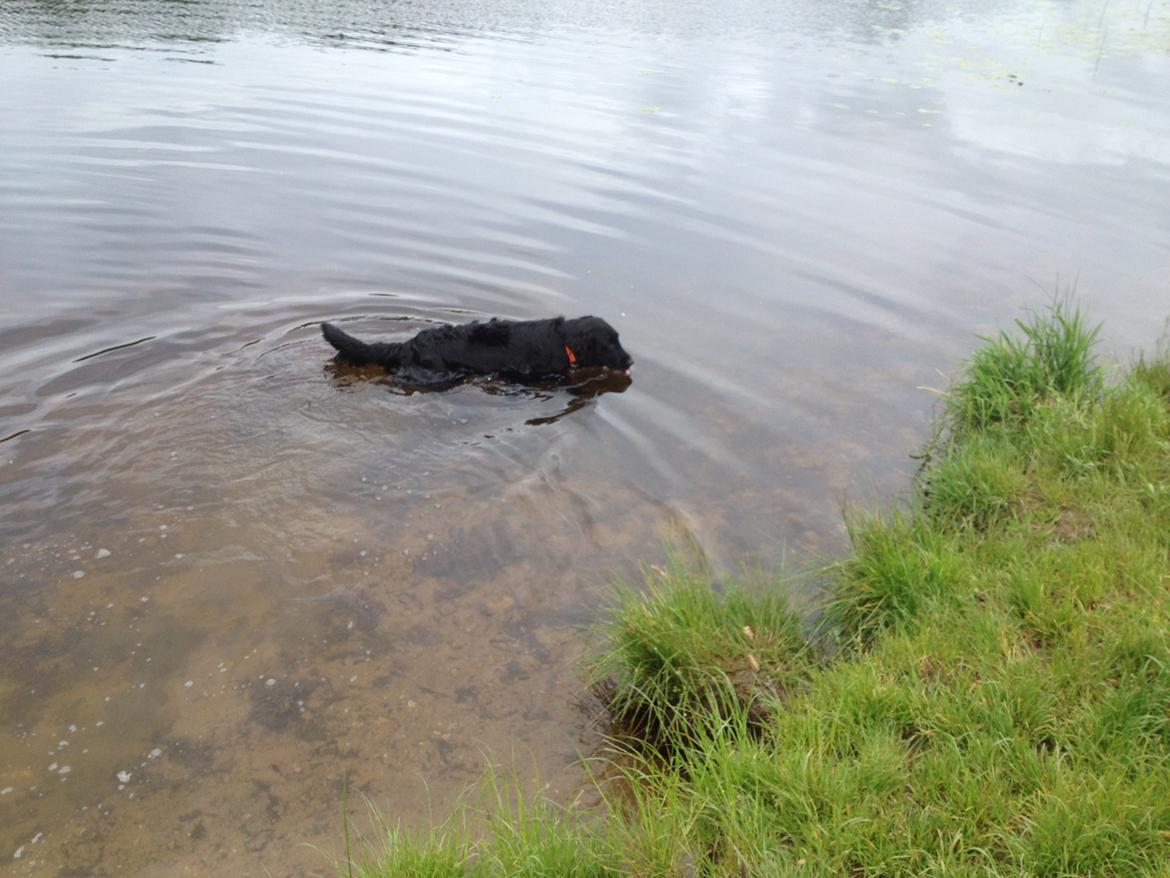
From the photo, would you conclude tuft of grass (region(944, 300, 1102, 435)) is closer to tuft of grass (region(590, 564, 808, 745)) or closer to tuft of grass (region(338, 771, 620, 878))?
tuft of grass (region(590, 564, 808, 745))

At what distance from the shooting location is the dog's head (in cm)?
664

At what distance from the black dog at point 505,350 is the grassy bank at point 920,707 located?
2.70 m

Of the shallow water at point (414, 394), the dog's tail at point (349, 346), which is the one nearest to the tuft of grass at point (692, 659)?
the shallow water at point (414, 394)

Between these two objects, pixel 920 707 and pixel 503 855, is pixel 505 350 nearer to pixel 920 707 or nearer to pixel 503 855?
pixel 920 707

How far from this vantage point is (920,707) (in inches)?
124

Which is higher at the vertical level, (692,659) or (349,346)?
(349,346)

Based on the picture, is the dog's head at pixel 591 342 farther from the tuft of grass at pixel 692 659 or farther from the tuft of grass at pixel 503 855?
the tuft of grass at pixel 503 855

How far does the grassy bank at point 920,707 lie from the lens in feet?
8.64

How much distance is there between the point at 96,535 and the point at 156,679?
1.23 meters

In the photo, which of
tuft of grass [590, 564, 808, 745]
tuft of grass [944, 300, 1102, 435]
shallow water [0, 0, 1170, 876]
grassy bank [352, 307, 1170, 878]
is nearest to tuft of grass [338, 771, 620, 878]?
grassy bank [352, 307, 1170, 878]

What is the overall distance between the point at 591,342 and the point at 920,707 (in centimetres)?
402

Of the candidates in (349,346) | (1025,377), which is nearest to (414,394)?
(349,346)

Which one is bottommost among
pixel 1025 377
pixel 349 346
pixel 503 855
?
pixel 503 855

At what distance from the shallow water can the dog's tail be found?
254 millimetres
